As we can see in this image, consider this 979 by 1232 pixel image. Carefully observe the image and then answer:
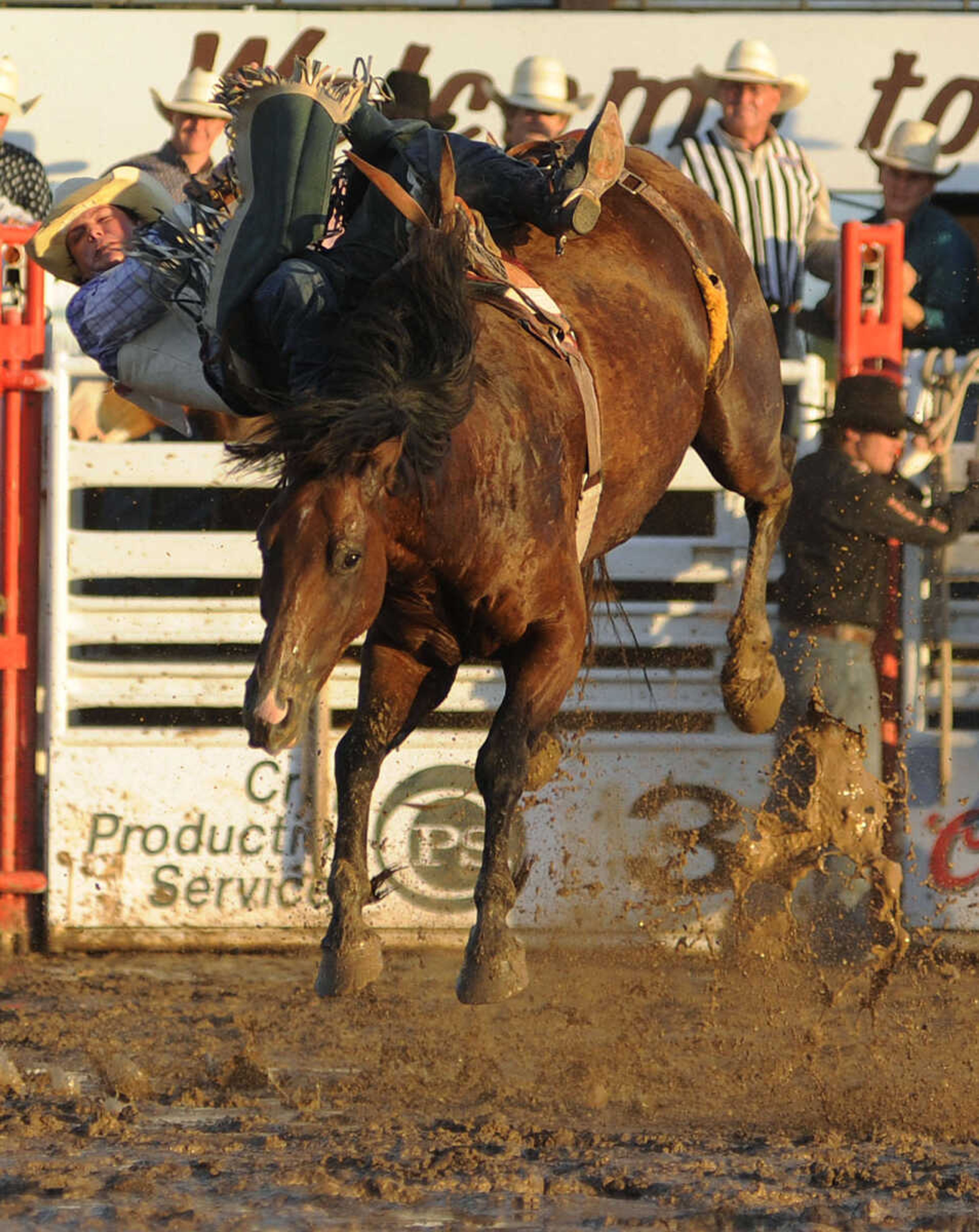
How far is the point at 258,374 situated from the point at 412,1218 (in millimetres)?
1742

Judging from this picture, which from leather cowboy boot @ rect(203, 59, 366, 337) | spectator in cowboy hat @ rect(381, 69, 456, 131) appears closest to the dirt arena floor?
leather cowboy boot @ rect(203, 59, 366, 337)

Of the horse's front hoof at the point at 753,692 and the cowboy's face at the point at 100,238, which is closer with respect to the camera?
the cowboy's face at the point at 100,238

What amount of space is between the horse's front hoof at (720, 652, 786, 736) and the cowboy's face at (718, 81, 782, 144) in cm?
238

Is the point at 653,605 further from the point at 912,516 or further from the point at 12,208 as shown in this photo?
the point at 12,208

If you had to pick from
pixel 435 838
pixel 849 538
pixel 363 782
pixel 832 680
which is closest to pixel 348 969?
pixel 363 782

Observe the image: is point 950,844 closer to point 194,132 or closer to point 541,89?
point 541,89

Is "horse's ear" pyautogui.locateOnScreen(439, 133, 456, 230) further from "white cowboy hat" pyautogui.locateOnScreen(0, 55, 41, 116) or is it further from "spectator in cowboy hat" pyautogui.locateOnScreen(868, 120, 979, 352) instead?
"white cowboy hat" pyautogui.locateOnScreen(0, 55, 41, 116)

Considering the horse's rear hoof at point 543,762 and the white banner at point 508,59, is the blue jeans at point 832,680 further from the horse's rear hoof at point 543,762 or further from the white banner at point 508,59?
the white banner at point 508,59

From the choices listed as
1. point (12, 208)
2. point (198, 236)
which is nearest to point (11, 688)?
point (12, 208)

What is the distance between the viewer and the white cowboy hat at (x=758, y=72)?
7148 millimetres

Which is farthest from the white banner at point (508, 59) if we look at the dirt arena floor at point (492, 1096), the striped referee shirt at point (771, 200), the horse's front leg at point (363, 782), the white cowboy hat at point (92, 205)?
the horse's front leg at point (363, 782)

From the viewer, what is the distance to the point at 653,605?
662cm

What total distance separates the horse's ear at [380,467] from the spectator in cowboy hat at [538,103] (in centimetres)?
379

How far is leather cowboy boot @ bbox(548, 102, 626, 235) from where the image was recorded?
4.25m
